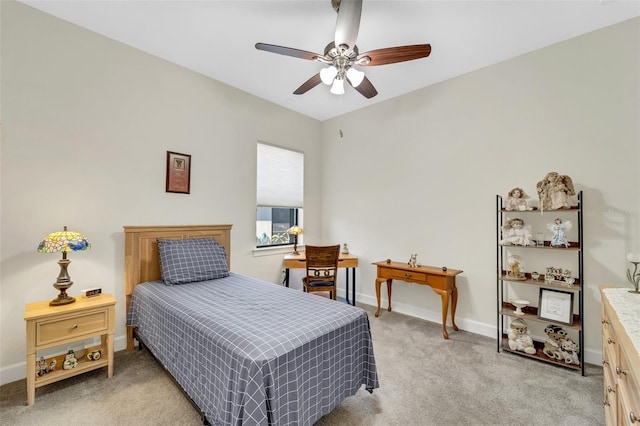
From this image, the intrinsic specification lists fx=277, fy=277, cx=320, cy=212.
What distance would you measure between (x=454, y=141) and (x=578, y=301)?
2.04 metres

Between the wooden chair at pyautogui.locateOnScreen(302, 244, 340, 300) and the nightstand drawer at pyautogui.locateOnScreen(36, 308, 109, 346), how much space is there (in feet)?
6.73

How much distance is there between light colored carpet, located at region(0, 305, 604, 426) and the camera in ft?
6.03

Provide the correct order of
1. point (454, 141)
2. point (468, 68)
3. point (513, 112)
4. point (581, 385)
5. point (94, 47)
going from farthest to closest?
1. point (454, 141)
2. point (468, 68)
3. point (513, 112)
4. point (94, 47)
5. point (581, 385)

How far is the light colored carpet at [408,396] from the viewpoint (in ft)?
6.03

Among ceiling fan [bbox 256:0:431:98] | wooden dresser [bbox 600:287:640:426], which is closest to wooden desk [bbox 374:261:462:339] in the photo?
wooden dresser [bbox 600:287:640:426]

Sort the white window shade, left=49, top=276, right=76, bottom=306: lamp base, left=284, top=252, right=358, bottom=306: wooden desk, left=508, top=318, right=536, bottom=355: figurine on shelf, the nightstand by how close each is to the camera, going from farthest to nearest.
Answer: the white window shade < left=284, top=252, right=358, bottom=306: wooden desk < left=508, top=318, right=536, bottom=355: figurine on shelf < left=49, top=276, right=76, bottom=306: lamp base < the nightstand

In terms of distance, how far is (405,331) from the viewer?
10.6ft

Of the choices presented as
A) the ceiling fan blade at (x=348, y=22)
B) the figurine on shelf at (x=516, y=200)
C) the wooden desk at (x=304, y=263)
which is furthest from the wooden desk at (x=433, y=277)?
the ceiling fan blade at (x=348, y=22)

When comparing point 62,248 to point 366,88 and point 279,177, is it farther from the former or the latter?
point 366,88

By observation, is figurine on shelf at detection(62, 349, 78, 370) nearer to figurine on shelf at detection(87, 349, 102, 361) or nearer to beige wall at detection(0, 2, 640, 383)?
figurine on shelf at detection(87, 349, 102, 361)

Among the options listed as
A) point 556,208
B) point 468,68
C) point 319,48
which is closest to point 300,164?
point 319,48

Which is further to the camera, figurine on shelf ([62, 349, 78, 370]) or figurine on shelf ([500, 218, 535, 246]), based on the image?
figurine on shelf ([500, 218, 535, 246])

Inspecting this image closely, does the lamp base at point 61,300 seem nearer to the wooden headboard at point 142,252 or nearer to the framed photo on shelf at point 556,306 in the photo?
the wooden headboard at point 142,252

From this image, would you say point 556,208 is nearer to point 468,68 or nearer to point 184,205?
point 468,68
